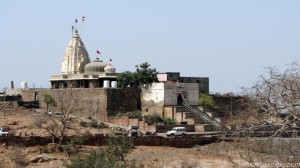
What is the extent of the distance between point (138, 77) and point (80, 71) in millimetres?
7846

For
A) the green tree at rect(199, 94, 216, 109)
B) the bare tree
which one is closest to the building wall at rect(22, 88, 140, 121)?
the bare tree

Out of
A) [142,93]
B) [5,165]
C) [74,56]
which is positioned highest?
[74,56]

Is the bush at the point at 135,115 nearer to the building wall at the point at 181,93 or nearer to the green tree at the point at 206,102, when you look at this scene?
the building wall at the point at 181,93

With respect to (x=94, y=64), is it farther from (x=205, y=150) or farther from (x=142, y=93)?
(x=205, y=150)

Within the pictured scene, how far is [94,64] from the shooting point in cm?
4938

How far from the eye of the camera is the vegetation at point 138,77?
4547 cm

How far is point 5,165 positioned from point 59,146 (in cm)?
474

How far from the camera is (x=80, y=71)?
51.2 metres

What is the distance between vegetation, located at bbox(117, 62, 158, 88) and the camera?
1790 inches

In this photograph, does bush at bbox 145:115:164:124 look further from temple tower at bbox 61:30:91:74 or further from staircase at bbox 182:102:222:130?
temple tower at bbox 61:30:91:74

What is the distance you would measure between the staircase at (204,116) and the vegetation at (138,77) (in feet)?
11.8

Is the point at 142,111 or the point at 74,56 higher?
the point at 74,56

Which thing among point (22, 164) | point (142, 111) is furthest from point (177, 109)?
point (22, 164)

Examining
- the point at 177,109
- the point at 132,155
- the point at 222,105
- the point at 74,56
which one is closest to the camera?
the point at 132,155
